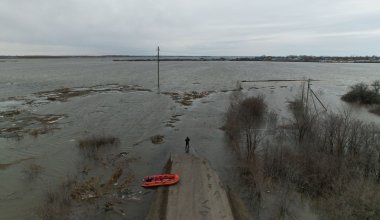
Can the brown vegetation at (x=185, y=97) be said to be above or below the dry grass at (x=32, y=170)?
above

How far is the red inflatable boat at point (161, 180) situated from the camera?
16.8 m

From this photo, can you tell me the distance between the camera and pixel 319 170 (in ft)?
60.5

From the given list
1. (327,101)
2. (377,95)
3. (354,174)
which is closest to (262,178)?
(354,174)

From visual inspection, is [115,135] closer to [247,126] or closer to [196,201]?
[247,126]

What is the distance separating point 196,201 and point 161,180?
3.17 meters

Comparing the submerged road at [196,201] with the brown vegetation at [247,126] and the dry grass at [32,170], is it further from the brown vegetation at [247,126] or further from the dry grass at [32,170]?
the dry grass at [32,170]

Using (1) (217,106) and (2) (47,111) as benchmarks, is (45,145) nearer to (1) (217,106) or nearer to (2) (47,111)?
(2) (47,111)

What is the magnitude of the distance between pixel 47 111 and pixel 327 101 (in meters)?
41.9

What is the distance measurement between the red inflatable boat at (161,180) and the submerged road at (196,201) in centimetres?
35

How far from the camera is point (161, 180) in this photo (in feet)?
56.7

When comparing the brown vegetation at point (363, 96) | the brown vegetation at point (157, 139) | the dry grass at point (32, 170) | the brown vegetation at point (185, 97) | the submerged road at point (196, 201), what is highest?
the brown vegetation at point (363, 96)

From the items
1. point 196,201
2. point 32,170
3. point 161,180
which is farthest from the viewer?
point 32,170

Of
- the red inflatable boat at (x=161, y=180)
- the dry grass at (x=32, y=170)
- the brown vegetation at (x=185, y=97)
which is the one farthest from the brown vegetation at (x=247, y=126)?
the dry grass at (x=32, y=170)

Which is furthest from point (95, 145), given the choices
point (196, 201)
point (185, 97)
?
point (185, 97)
